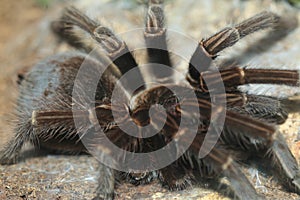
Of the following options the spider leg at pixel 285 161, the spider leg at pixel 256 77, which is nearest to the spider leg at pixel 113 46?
the spider leg at pixel 256 77

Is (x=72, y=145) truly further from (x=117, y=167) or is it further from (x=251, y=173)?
(x=251, y=173)

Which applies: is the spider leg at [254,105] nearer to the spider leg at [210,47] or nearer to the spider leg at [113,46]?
the spider leg at [210,47]

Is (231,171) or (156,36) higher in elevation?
(156,36)

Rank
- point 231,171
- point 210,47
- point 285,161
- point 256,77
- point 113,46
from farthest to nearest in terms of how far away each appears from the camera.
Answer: point 113,46 < point 210,47 < point 256,77 < point 285,161 < point 231,171

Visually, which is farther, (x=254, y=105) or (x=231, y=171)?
(x=254, y=105)

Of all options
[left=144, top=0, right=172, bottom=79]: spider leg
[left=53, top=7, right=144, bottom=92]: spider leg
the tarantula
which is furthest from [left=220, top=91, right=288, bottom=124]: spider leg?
[left=53, top=7, right=144, bottom=92]: spider leg

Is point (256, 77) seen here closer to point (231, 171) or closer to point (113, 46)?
point (231, 171)

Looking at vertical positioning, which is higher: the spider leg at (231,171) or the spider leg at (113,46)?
the spider leg at (113,46)

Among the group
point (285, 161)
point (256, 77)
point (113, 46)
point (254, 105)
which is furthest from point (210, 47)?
point (285, 161)
